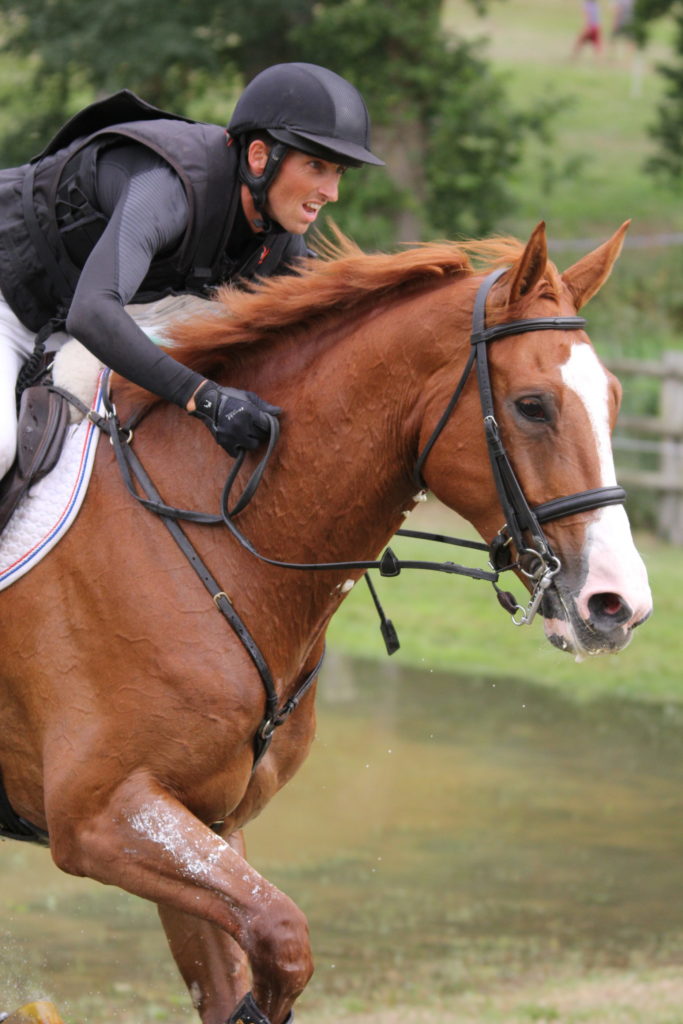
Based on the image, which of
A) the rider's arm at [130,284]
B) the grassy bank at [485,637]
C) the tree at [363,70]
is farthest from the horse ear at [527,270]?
the tree at [363,70]

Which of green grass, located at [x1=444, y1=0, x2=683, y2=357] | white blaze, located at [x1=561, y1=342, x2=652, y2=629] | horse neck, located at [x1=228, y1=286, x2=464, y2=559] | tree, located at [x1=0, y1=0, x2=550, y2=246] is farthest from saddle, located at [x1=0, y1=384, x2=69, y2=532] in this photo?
tree, located at [x1=0, y1=0, x2=550, y2=246]

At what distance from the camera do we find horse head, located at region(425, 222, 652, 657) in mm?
3148

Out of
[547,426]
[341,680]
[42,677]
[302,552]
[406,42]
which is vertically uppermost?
[547,426]

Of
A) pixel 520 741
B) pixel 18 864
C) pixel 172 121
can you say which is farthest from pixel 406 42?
pixel 172 121

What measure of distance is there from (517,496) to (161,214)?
4.10ft

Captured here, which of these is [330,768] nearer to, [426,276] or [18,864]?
[18,864]

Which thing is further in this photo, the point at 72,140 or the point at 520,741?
the point at 520,741

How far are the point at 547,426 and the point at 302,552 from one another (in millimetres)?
802

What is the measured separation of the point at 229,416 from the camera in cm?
354

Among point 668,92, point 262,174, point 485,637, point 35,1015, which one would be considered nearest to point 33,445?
point 262,174

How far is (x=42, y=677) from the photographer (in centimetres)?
366

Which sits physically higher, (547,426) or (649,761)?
(547,426)

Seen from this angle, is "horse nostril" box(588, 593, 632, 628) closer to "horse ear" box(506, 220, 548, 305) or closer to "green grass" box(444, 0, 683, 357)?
"horse ear" box(506, 220, 548, 305)

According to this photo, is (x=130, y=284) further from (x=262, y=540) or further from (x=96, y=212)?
(x=262, y=540)
